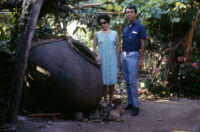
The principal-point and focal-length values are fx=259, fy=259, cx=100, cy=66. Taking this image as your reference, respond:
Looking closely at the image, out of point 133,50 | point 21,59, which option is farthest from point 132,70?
point 21,59

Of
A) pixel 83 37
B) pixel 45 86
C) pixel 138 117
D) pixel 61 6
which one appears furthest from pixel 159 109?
pixel 83 37

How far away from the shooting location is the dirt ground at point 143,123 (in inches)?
122

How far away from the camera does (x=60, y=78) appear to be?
3.54 m

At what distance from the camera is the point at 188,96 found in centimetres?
589

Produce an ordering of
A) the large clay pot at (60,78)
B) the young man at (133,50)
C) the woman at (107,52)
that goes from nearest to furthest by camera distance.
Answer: the large clay pot at (60,78)
the young man at (133,50)
the woman at (107,52)

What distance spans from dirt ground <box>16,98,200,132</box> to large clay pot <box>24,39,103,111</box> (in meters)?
0.28

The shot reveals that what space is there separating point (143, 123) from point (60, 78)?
1370mm

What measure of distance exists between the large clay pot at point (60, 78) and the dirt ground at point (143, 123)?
283 millimetres

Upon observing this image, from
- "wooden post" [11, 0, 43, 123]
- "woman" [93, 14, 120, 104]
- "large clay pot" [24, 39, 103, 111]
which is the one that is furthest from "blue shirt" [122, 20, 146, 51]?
"wooden post" [11, 0, 43, 123]

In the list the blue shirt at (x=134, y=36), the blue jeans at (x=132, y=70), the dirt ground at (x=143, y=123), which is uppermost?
the blue shirt at (x=134, y=36)

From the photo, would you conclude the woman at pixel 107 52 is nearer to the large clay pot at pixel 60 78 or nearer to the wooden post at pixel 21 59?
the large clay pot at pixel 60 78

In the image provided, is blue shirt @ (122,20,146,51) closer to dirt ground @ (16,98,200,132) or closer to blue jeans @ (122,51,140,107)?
blue jeans @ (122,51,140,107)

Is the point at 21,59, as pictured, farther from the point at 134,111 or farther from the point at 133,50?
the point at 134,111

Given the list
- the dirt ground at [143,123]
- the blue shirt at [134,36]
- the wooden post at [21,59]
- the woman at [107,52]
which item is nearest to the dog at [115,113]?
Answer: the dirt ground at [143,123]
